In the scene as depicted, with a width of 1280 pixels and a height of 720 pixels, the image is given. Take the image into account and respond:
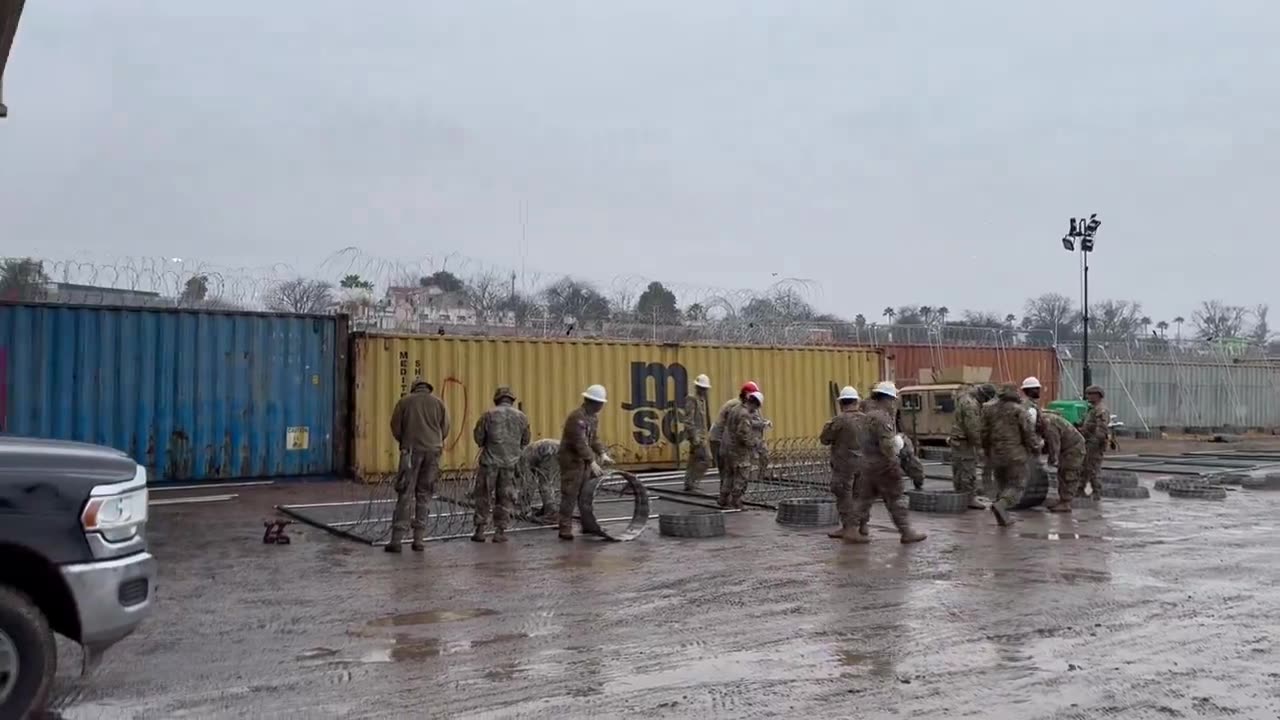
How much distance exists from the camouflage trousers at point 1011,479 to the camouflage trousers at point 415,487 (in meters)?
6.70

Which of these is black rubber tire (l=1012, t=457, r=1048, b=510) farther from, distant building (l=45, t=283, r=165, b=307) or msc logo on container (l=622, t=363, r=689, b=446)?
distant building (l=45, t=283, r=165, b=307)

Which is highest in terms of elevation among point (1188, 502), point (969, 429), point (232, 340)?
point (232, 340)

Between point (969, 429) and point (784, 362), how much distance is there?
7.60 metres

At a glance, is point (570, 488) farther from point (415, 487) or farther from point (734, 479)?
point (734, 479)

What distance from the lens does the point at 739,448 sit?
14305 mm

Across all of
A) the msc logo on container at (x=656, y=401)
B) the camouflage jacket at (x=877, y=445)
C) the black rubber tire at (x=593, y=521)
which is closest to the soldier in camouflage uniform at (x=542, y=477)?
the black rubber tire at (x=593, y=521)

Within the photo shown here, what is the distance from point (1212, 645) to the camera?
6.86 metres

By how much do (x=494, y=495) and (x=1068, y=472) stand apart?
7888mm

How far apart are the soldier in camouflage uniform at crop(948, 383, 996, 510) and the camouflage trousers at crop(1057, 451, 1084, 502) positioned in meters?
1.06

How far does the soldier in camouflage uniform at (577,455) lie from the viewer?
11805 millimetres

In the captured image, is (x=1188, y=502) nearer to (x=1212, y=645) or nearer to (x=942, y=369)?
(x=1212, y=645)

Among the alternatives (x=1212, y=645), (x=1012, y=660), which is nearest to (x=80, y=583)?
(x=1012, y=660)

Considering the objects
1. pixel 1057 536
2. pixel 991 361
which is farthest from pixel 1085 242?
pixel 1057 536

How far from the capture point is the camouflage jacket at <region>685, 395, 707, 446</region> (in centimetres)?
1623
